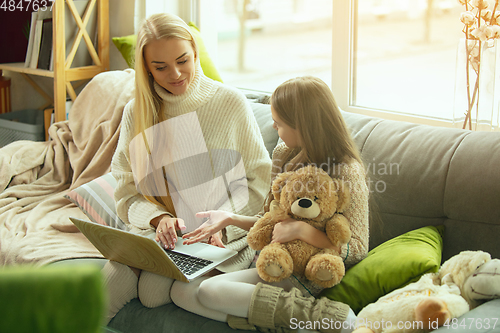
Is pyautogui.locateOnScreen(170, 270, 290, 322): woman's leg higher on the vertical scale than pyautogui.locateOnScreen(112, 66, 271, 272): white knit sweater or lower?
lower

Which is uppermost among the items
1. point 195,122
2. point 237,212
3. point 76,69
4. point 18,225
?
point 76,69

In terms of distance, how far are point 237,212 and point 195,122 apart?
338 millimetres

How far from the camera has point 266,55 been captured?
254 centimetres

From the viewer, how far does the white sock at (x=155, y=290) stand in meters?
1.28

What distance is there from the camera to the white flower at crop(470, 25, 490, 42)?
4.77 ft

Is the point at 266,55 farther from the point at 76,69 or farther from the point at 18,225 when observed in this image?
the point at 18,225

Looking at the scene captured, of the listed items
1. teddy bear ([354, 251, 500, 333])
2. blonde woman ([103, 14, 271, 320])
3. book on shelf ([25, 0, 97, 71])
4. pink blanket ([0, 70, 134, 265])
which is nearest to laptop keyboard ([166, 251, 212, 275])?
blonde woman ([103, 14, 271, 320])

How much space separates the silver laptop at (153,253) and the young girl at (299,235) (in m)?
0.04

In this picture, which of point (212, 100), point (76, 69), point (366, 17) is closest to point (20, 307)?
point (212, 100)

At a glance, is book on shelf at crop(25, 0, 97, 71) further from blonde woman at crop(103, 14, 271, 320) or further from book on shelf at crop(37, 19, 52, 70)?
blonde woman at crop(103, 14, 271, 320)

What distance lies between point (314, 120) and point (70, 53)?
6.10ft

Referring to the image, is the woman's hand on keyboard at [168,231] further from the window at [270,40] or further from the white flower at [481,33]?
the window at [270,40]

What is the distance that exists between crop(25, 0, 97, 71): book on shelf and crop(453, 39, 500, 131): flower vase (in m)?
2.06

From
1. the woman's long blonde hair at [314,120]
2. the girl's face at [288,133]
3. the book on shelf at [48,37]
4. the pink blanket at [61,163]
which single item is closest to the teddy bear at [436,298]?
the woman's long blonde hair at [314,120]
